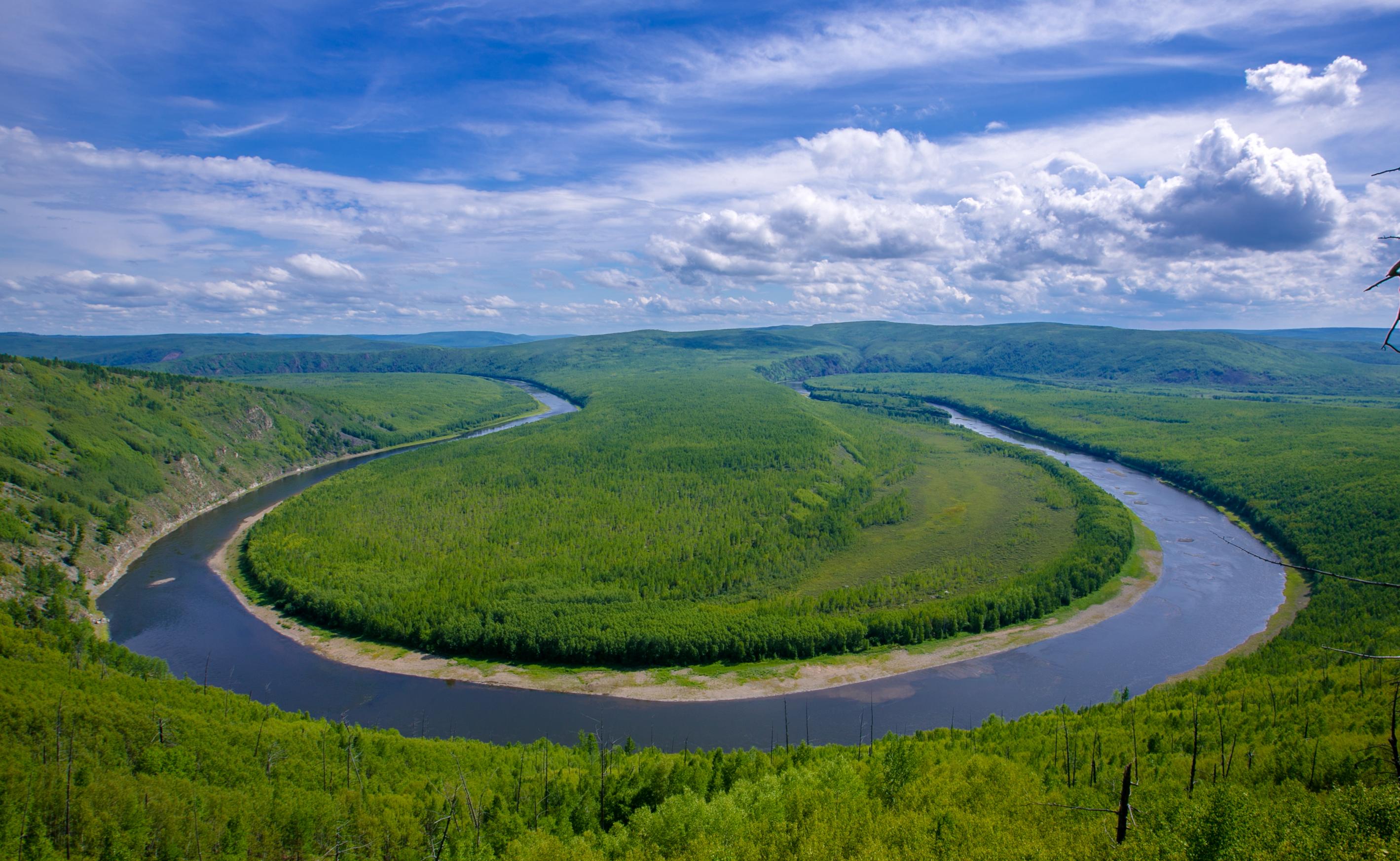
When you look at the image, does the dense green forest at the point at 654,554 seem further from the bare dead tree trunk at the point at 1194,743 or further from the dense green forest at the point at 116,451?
the bare dead tree trunk at the point at 1194,743

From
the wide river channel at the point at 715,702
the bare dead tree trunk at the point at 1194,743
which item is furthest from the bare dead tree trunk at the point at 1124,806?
the wide river channel at the point at 715,702

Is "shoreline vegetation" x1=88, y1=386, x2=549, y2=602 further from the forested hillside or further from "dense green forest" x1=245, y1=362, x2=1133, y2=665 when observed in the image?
the forested hillside

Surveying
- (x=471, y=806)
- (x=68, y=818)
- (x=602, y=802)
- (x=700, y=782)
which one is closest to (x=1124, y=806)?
(x=700, y=782)

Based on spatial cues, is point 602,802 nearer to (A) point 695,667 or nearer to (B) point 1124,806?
(A) point 695,667

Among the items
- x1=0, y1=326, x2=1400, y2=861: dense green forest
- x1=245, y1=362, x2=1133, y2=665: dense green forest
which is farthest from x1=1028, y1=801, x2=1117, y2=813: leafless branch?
x1=245, y1=362, x2=1133, y2=665: dense green forest

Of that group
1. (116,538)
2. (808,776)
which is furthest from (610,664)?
(116,538)

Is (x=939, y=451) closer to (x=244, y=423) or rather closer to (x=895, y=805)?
(x=895, y=805)

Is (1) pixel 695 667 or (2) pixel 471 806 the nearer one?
(2) pixel 471 806
